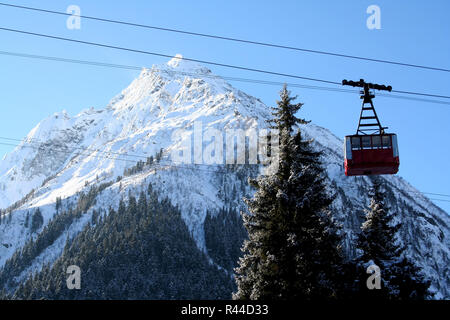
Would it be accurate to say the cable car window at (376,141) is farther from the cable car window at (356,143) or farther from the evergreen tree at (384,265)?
the evergreen tree at (384,265)

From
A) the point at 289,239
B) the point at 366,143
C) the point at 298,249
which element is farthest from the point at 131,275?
the point at 366,143

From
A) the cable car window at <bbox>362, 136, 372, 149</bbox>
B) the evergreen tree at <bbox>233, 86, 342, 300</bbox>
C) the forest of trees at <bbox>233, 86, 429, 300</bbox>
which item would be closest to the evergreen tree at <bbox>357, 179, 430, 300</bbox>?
the forest of trees at <bbox>233, 86, 429, 300</bbox>

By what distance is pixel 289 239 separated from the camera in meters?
27.6

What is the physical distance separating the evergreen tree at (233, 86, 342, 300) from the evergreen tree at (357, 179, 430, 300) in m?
2.90

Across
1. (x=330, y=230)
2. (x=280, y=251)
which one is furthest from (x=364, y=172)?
(x=280, y=251)

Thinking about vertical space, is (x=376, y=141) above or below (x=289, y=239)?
above

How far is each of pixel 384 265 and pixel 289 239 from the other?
8503mm

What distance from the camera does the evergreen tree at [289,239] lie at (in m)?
27.4

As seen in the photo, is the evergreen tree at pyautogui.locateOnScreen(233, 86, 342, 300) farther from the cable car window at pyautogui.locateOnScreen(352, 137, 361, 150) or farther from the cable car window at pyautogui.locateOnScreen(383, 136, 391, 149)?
the cable car window at pyautogui.locateOnScreen(383, 136, 391, 149)

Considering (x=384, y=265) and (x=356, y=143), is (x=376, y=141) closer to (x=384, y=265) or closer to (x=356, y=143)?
(x=356, y=143)
